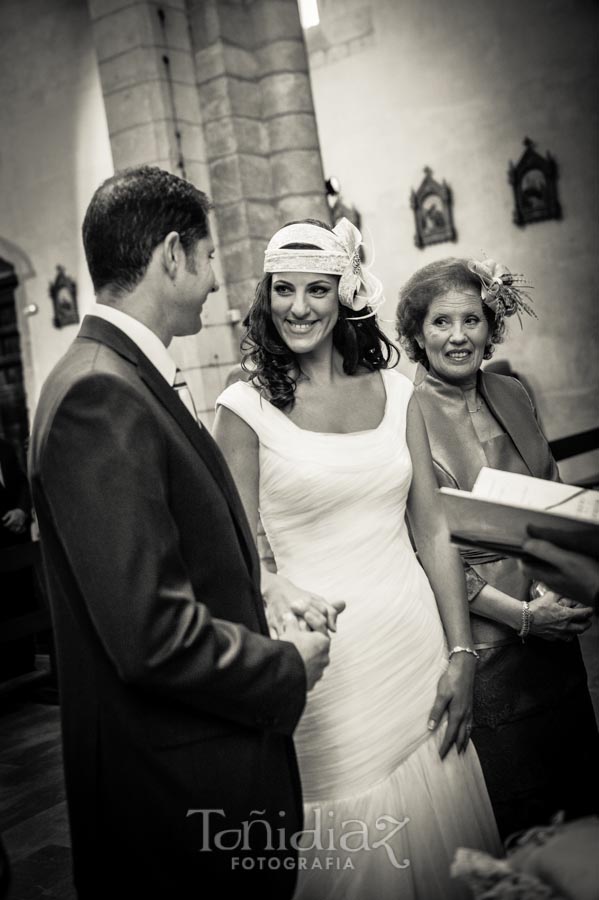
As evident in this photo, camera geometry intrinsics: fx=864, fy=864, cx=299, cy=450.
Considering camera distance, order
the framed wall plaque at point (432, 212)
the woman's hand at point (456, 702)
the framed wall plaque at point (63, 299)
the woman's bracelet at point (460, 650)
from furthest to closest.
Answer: the framed wall plaque at point (432, 212) → the framed wall plaque at point (63, 299) → the woman's bracelet at point (460, 650) → the woman's hand at point (456, 702)

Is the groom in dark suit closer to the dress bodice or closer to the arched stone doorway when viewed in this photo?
the dress bodice

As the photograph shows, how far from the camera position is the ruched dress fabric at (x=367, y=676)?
187 centimetres

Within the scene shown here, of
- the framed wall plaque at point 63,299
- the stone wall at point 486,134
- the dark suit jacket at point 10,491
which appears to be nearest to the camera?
the dark suit jacket at point 10,491

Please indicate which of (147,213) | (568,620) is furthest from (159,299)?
(568,620)

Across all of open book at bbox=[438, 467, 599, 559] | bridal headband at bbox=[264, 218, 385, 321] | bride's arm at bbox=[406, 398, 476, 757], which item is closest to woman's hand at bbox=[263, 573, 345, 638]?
open book at bbox=[438, 467, 599, 559]

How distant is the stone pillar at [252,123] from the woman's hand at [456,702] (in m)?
4.45

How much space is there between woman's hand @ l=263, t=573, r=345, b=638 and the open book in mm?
295

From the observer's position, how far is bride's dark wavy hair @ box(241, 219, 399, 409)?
7.22ft

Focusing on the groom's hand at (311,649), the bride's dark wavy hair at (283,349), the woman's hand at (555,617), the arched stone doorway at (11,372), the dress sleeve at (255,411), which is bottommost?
the woman's hand at (555,617)

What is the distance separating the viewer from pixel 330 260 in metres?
2.25

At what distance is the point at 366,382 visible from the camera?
2.30m

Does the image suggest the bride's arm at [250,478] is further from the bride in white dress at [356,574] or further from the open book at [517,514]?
the open book at [517,514]

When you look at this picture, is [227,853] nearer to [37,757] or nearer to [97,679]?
[97,679]

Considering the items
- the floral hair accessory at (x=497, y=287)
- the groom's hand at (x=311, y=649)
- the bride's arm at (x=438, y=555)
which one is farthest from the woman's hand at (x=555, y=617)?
the groom's hand at (x=311, y=649)
